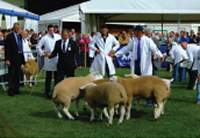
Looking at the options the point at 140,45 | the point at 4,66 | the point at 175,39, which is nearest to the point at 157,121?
the point at 140,45

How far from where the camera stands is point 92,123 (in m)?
7.47

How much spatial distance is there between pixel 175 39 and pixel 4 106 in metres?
14.5

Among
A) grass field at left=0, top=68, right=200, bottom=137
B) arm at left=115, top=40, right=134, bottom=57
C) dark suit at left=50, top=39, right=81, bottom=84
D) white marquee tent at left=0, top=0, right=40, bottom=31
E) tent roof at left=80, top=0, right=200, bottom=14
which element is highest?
tent roof at left=80, top=0, right=200, bottom=14

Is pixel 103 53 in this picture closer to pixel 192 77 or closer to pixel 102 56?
pixel 102 56

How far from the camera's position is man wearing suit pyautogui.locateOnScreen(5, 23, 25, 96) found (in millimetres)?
11258

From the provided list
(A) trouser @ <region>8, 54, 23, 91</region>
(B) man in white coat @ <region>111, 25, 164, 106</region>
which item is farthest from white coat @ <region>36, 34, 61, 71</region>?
(B) man in white coat @ <region>111, 25, 164, 106</region>

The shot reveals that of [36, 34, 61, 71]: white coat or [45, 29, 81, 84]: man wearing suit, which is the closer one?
[45, 29, 81, 84]: man wearing suit

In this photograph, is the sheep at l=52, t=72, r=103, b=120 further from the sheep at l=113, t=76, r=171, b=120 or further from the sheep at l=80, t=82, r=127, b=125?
the sheep at l=113, t=76, r=171, b=120

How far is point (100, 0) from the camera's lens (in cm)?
2170

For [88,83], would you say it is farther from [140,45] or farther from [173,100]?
[173,100]

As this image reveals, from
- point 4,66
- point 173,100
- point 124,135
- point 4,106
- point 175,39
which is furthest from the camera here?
point 175,39

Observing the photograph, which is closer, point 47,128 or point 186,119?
point 47,128

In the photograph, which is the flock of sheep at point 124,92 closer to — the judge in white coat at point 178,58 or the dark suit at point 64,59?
the dark suit at point 64,59

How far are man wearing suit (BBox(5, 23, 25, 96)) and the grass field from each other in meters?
1.31
